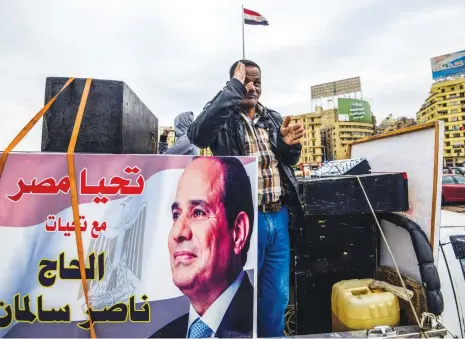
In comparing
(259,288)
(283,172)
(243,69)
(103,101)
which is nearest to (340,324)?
(259,288)

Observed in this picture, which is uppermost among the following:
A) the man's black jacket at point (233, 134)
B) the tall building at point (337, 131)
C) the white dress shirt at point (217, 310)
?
the tall building at point (337, 131)

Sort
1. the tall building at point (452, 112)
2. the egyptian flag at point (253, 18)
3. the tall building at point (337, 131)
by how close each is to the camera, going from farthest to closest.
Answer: the tall building at point (337, 131) < the tall building at point (452, 112) < the egyptian flag at point (253, 18)

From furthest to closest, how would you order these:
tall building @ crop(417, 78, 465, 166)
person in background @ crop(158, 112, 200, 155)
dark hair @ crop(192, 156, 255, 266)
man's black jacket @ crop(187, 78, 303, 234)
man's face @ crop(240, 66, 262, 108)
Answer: tall building @ crop(417, 78, 465, 166) < person in background @ crop(158, 112, 200, 155) < man's face @ crop(240, 66, 262, 108) < man's black jacket @ crop(187, 78, 303, 234) < dark hair @ crop(192, 156, 255, 266)

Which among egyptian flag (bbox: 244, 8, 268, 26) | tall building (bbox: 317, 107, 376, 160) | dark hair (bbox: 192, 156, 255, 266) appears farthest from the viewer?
tall building (bbox: 317, 107, 376, 160)

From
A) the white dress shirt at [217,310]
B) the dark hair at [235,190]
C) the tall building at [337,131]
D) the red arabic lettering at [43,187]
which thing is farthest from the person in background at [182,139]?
the tall building at [337,131]

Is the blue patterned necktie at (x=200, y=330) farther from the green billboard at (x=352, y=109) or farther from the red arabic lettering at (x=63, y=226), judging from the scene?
the green billboard at (x=352, y=109)

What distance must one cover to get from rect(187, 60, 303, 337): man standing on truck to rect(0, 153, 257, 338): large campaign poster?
0.39 m

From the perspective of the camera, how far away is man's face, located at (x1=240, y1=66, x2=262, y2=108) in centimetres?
197

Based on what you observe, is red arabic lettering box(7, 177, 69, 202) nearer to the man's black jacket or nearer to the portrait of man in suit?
the portrait of man in suit

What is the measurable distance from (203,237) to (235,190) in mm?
325

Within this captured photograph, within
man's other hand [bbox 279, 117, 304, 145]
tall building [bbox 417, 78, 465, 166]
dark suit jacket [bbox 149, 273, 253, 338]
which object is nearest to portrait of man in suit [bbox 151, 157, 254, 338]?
dark suit jacket [bbox 149, 273, 253, 338]

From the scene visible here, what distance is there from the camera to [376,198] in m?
2.13

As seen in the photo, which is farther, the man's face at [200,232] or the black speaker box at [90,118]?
the black speaker box at [90,118]

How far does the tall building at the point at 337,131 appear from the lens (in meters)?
87.2
